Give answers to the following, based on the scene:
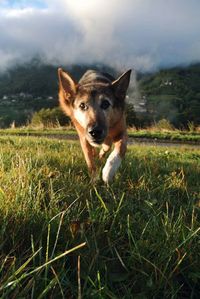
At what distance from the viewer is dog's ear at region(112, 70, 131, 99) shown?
760 centimetres

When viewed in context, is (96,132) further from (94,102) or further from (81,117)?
(94,102)

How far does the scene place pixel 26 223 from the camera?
3576 mm

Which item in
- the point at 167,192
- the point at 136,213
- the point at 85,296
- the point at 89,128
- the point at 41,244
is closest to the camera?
the point at 85,296

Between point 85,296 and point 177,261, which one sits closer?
point 85,296

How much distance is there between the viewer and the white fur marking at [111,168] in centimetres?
587

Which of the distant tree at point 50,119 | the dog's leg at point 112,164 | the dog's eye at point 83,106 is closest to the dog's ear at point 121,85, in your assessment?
the dog's eye at point 83,106

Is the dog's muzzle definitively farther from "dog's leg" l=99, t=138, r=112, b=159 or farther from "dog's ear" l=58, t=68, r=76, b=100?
"dog's ear" l=58, t=68, r=76, b=100

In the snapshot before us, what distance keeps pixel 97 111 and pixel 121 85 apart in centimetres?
100

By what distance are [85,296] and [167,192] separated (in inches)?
105

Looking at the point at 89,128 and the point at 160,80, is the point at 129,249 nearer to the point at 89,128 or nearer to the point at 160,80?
the point at 89,128

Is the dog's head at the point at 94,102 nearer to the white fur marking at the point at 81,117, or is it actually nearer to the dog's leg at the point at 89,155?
the white fur marking at the point at 81,117

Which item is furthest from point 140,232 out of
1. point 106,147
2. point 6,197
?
point 106,147

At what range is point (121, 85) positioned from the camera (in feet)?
25.2

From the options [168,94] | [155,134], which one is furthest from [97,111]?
[168,94]
